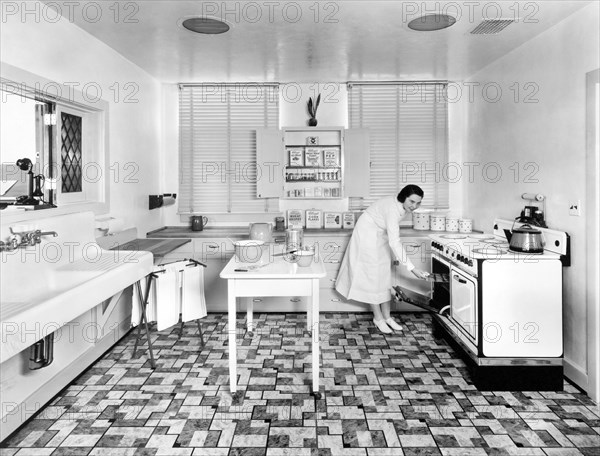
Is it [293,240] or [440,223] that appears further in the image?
[440,223]

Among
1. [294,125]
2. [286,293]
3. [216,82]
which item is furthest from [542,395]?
[216,82]

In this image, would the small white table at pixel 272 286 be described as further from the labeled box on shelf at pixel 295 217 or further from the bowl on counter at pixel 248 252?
the labeled box on shelf at pixel 295 217

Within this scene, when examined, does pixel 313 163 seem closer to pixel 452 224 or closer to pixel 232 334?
pixel 452 224

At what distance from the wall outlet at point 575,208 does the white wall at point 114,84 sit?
152 inches

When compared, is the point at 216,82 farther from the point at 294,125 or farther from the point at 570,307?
the point at 570,307

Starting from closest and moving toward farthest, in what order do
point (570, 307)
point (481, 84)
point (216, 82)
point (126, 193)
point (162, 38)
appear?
1. point (570, 307)
2. point (162, 38)
3. point (126, 193)
4. point (481, 84)
5. point (216, 82)

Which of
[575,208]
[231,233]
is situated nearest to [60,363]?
[231,233]

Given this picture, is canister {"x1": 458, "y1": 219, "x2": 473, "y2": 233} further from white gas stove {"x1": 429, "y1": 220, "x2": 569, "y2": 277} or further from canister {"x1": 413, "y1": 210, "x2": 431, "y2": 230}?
white gas stove {"x1": 429, "y1": 220, "x2": 569, "y2": 277}

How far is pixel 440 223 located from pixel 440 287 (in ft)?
3.80

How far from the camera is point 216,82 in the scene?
5656 mm

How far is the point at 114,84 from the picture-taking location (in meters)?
4.36

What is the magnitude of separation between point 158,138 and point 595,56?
454 cm

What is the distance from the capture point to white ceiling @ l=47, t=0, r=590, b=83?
338 cm

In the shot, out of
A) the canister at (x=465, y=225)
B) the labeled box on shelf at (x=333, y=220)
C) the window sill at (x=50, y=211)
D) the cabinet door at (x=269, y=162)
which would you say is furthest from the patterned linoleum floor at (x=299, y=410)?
the cabinet door at (x=269, y=162)
